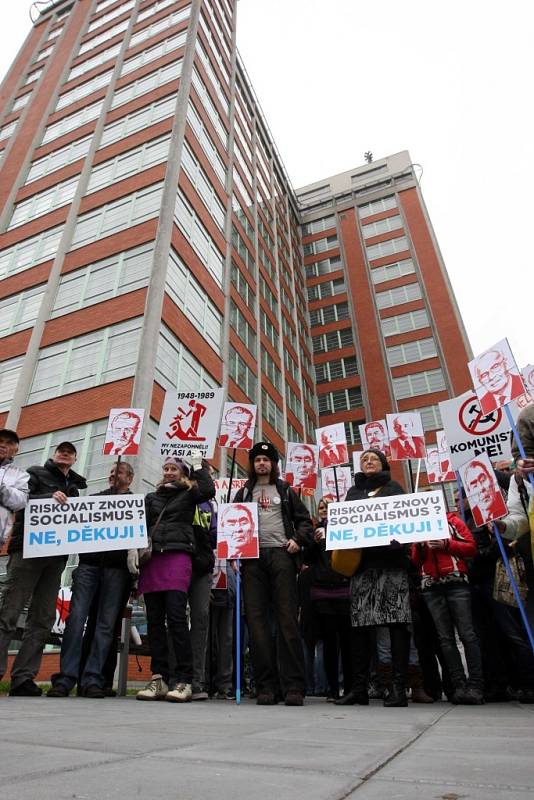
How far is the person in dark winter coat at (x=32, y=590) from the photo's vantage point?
4.85m

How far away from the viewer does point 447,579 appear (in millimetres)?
5062

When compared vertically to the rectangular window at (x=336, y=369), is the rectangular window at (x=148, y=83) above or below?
above

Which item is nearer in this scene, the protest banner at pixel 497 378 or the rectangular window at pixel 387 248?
the protest banner at pixel 497 378

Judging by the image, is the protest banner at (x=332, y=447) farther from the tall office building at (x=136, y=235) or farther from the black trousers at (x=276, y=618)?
the tall office building at (x=136, y=235)

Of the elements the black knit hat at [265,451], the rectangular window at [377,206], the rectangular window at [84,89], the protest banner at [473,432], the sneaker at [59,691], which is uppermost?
the rectangular window at [377,206]

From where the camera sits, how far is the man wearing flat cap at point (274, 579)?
14.9 feet

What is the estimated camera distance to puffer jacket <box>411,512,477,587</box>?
16.6ft

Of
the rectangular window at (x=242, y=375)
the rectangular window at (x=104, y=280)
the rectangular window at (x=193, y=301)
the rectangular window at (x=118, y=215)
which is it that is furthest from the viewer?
the rectangular window at (x=242, y=375)

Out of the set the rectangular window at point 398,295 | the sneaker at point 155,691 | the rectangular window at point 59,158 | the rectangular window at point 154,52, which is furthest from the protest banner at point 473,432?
the rectangular window at point 398,295

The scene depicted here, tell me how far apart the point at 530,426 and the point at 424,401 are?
103 ft

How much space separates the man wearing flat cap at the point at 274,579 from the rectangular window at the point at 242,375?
18.1 meters

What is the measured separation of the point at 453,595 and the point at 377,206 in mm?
44937

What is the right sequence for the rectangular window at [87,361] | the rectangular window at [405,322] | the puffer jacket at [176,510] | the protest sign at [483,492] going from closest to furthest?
the puffer jacket at [176,510]
the protest sign at [483,492]
the rectangular window at [87,361]
the rectangular window at [405,322]

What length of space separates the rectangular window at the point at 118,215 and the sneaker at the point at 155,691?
18.6 m
